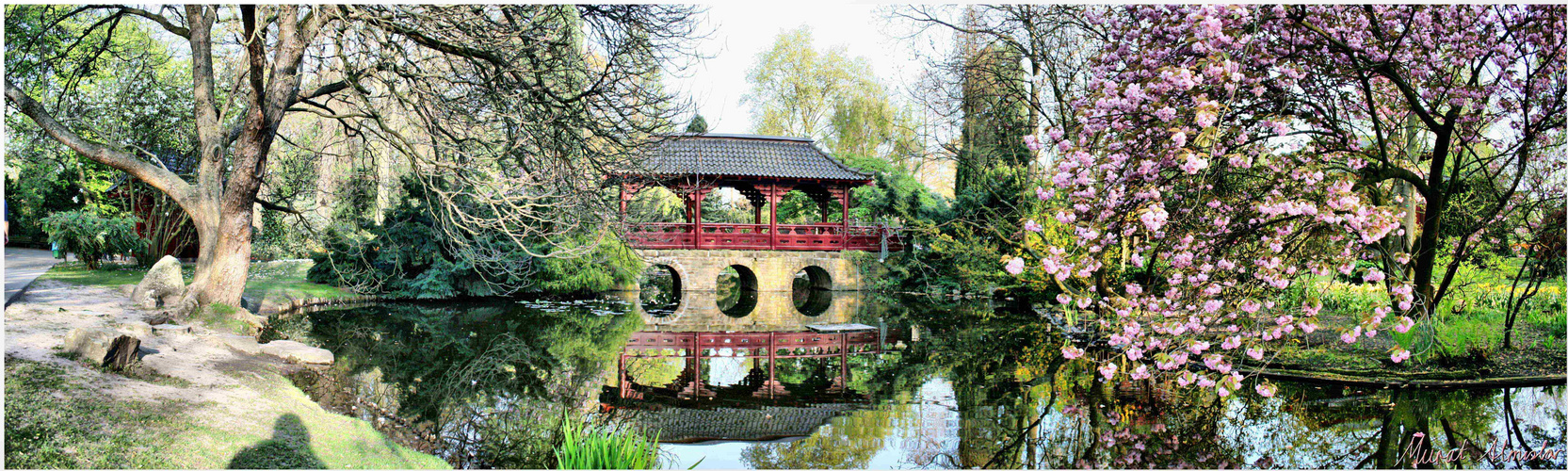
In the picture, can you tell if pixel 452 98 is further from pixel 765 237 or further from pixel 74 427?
pixel 765 237

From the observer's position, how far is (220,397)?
5.26 meters

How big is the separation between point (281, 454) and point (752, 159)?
16.1 m

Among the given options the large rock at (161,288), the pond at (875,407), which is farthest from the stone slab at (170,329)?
the pond at (875,407)

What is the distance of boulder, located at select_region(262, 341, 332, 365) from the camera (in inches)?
305

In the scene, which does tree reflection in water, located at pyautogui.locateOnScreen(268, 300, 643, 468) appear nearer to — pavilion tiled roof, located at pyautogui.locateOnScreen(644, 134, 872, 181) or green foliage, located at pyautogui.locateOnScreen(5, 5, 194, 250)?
green foliage, located at pyautogui.locateOnScreen(5, 5, 194, 250)

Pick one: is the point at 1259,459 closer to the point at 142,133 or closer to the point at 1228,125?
the point at 1228,125

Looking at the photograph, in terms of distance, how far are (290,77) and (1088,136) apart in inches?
309

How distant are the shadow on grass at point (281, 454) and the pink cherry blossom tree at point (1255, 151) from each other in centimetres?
384

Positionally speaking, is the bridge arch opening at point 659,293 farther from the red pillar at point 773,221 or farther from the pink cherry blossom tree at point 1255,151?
the pink cherry blossom tree at point 1255,151

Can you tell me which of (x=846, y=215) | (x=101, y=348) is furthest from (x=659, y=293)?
(x=101, y=348)

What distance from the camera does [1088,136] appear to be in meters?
5.07

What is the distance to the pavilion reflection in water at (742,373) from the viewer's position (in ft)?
21.2

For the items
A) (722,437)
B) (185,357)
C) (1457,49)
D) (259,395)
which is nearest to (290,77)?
(185,357)

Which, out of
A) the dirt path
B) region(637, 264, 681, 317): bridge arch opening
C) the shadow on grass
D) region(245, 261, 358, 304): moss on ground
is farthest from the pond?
region(637, 264, 681, 317): bridge arch opening
